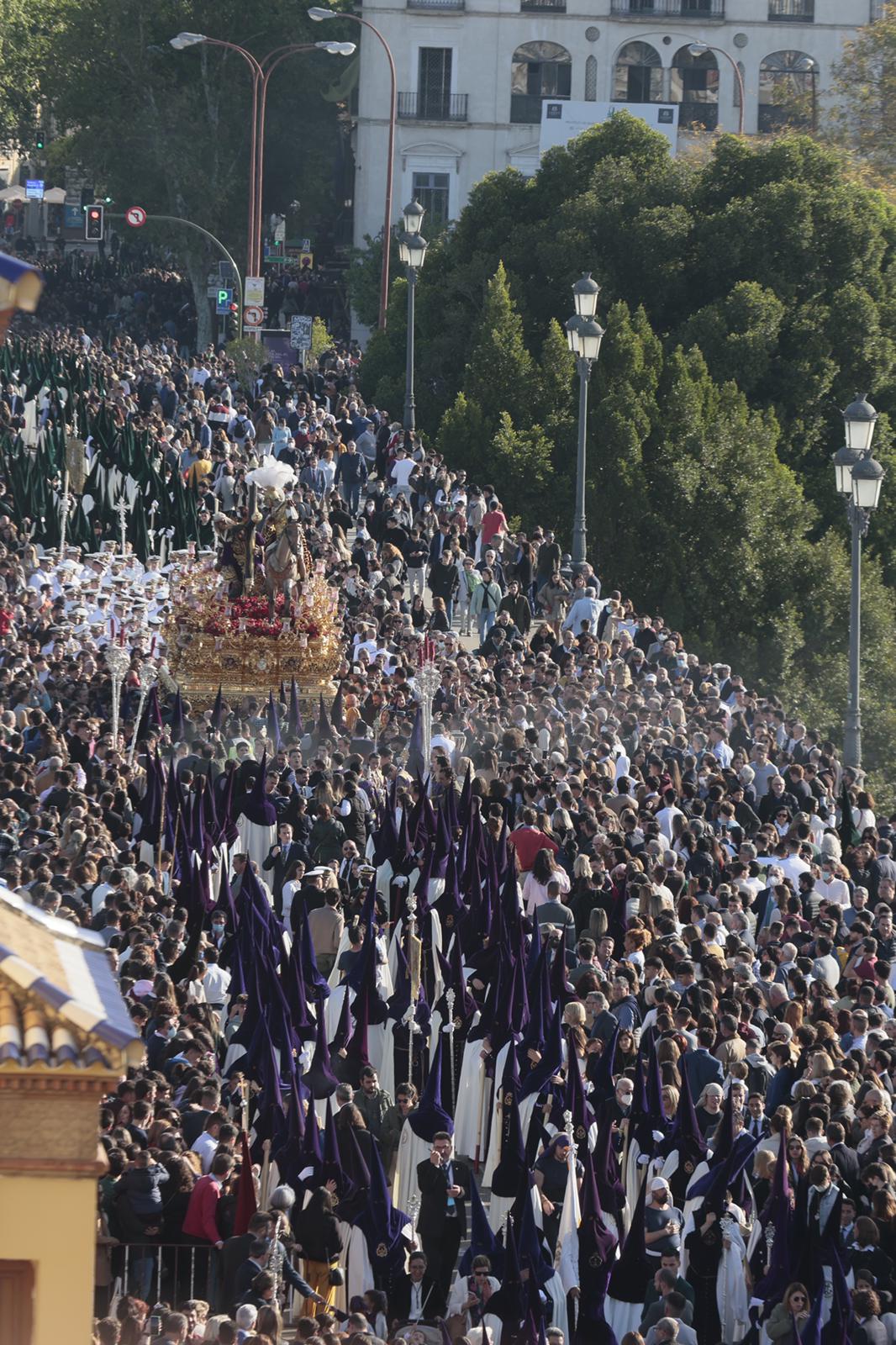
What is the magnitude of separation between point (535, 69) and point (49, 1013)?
60.8m

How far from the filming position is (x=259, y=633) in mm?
26188

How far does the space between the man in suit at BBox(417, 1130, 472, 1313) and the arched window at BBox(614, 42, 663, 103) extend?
54.2 metres

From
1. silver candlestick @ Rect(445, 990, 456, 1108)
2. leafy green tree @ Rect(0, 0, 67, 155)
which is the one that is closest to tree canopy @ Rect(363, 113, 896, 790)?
silver candlestick @ Rect(445, 990, 456, 1108)

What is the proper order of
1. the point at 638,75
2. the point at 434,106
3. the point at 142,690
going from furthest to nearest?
the point at 638,75
the point at 434,106
the point at 142,690

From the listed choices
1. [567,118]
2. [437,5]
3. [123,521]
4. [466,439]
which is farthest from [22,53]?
[123,521]

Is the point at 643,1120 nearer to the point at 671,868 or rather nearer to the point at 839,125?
the point at 671,868

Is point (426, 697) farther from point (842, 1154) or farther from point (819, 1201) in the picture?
point (819, 1201)

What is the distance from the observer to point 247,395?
139 feet

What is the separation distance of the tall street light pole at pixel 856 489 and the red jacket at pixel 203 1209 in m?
11.4

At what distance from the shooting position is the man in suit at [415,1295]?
11297 millimetres

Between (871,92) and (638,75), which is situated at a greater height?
(638,75)

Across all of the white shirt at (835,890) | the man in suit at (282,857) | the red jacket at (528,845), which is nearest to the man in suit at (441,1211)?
the man in suit at (282,857)

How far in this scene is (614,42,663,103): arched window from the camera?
63.9 m

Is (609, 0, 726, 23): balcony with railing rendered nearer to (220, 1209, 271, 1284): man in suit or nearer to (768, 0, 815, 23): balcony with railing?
(768, 0, 815, 23): balcony with railing
